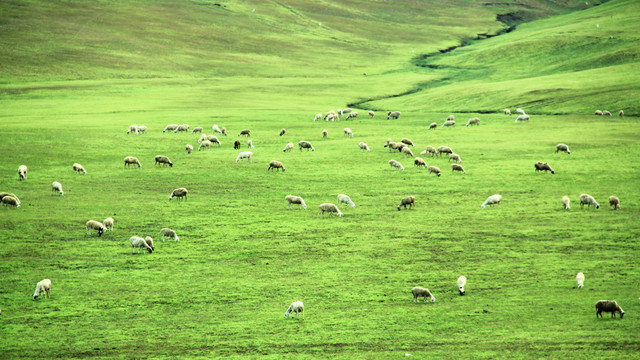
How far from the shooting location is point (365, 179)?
1526 inches

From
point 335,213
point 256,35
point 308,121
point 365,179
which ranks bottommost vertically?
point 335,213

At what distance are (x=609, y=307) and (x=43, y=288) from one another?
17484mm

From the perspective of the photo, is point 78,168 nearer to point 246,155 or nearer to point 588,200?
point 246,155

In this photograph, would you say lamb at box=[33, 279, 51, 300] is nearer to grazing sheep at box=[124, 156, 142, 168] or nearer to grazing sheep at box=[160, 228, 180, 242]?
grazing sheep at box=[160, 228, 180, 242]

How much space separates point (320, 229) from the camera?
2855 centimetres

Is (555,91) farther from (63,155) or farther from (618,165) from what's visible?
(63,155)

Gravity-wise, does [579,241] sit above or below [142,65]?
below

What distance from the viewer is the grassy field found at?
59.7 feet

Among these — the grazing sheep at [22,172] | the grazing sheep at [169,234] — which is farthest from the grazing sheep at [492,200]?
the grazing sheep at [22,172]

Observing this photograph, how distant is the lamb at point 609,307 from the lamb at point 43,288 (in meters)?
17.1

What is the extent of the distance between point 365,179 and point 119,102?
4565cm

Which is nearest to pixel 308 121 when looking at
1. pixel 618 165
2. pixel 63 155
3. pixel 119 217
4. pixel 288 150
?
pixel 288 150

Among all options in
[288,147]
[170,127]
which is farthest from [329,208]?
[170,127]

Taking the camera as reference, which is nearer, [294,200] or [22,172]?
[294,200]
